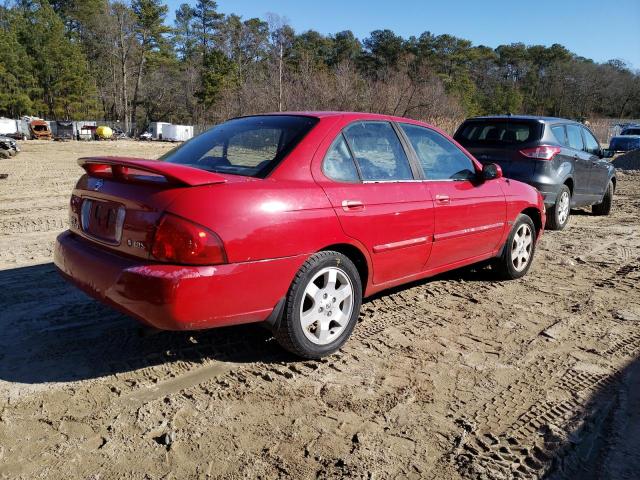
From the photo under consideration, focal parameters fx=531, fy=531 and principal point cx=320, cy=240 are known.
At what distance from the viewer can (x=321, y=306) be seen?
3.41 meters

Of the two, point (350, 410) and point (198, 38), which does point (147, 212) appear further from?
point (198, 38)

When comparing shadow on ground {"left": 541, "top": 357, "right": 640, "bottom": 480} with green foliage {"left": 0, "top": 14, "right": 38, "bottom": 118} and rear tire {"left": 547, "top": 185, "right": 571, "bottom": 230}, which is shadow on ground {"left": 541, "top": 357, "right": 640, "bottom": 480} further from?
green foliage {"left": 0, "top": 14, "right": 38, "bottom": 118}

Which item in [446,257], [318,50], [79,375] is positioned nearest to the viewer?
[79,375]

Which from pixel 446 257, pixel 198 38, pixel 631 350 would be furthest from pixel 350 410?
pixel 198 38

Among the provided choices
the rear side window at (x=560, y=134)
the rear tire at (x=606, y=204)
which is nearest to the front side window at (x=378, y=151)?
the rear side window at (x=560, y=134)

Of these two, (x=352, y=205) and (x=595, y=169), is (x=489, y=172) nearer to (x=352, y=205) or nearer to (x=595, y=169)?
(x=352, y=205)

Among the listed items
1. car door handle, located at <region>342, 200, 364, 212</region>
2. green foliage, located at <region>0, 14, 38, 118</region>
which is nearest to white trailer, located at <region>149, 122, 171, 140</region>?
green foliage, located at <region>0, 14, 38, 118</region>

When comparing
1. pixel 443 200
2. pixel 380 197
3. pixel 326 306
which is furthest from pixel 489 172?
pixel 326 306

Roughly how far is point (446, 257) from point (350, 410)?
6.36ft

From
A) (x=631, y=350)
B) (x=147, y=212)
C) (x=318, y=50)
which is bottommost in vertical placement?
(x=631, y=350)

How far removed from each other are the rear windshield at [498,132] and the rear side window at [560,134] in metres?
0.42

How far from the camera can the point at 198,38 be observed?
8112 cm

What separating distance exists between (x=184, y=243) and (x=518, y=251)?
3.81 m

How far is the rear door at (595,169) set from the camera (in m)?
9.03
